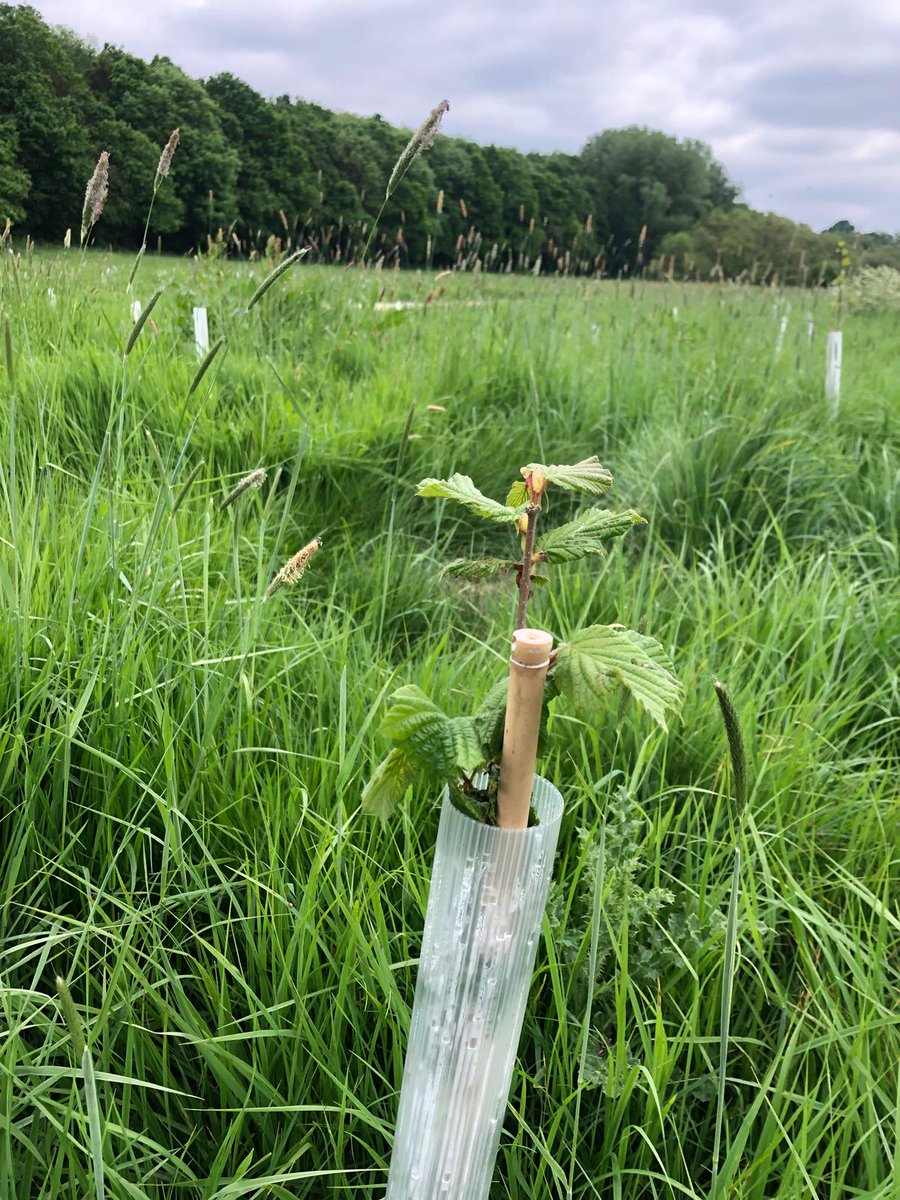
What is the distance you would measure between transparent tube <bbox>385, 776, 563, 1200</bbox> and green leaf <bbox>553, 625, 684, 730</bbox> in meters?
0.09

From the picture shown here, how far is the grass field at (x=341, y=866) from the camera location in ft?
3.31

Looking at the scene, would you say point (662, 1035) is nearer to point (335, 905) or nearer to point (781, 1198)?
point (781, 1198)

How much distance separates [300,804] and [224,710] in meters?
A: 0.24

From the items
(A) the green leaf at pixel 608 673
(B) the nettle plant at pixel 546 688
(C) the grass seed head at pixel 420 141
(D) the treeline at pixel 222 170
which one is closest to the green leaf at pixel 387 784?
(B) the nettle plant at pixel 546 688

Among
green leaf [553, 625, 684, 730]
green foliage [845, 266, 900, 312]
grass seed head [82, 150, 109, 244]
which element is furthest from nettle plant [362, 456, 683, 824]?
green foliage [845, 266, 900, 312]

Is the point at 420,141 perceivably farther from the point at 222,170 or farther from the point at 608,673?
the point at 222,170

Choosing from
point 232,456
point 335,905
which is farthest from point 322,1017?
point 232,456

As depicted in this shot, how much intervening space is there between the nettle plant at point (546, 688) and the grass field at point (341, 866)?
12.2 inches

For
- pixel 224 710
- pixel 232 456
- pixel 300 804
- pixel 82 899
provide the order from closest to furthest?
1. pixel 82 899
2. pixel 300 804
3. pixel 224 710
4. pixel 232 456

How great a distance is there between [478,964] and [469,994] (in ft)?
0.10

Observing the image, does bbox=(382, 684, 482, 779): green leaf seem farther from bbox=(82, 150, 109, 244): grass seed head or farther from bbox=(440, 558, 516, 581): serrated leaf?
bbox=(82, 150, 109, 244): grass seed head

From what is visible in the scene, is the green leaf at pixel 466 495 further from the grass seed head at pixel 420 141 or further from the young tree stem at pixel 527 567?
the grass seed head at pixel 420 141

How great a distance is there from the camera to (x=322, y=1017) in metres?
1.09

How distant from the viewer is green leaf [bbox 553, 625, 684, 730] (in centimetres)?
58
